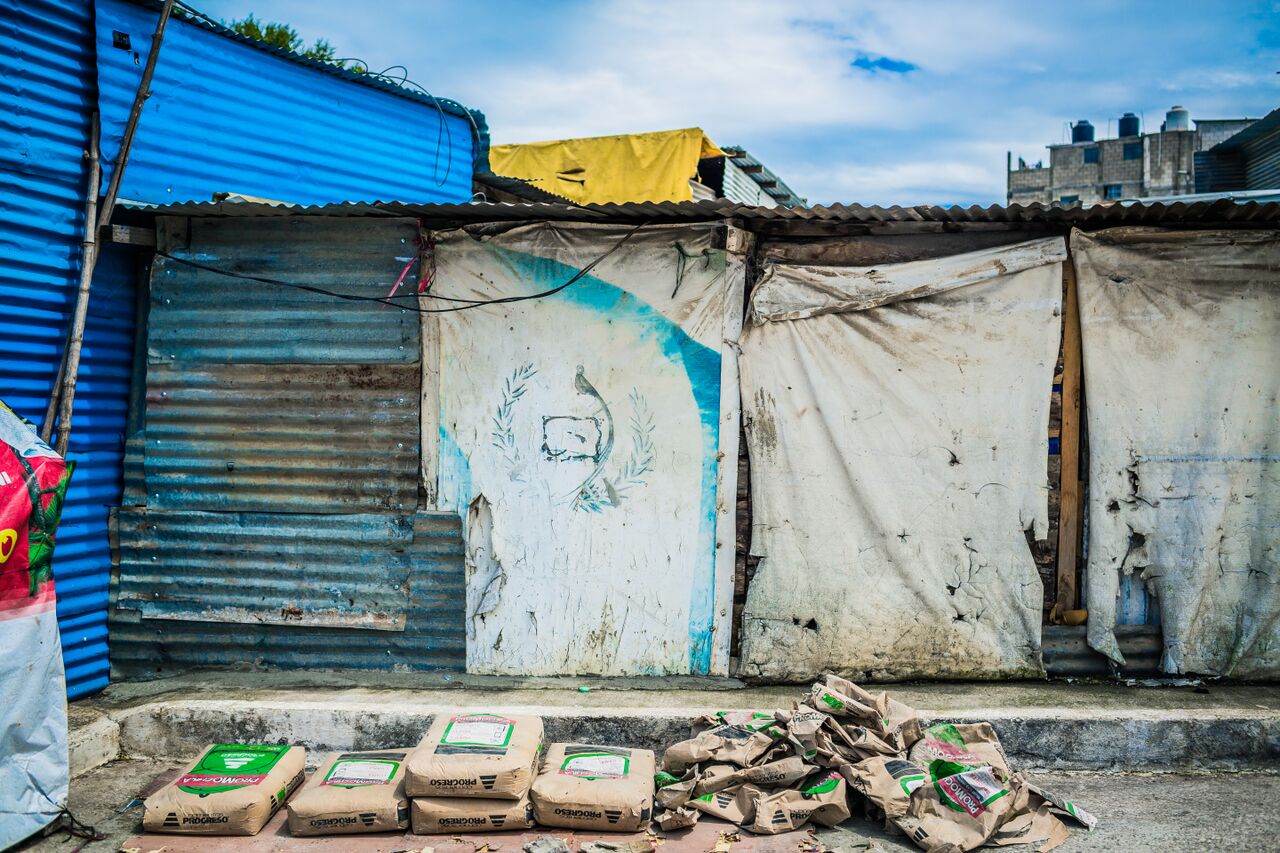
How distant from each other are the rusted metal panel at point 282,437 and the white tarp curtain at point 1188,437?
4.31m

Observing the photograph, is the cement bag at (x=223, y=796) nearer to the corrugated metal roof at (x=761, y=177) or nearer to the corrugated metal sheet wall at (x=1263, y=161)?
the corrugated metal roof at (x=761, y=177)

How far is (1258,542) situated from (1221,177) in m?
15.4

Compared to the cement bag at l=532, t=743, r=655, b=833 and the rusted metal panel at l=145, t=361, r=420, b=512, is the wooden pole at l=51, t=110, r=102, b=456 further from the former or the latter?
the cement bag at l=532, t=743, r=655, b=833

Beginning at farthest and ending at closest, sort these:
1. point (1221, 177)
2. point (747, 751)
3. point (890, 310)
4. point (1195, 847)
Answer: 1. point (1221, 177)
2. point (890, 310)
3. point (747, 751)
4. point (1195, 847)

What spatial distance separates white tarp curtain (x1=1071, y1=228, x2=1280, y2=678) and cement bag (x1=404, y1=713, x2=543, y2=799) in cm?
361

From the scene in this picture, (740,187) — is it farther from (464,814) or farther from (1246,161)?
(464,814)

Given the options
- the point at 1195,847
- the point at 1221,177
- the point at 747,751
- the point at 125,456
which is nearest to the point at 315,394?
the point at 125,456

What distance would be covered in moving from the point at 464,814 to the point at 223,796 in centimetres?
114

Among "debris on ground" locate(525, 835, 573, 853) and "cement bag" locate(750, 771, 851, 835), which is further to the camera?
"cement bag" locate(750, 771, 851, 835)

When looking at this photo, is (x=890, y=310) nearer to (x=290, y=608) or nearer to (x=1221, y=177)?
(x=290, y=608)

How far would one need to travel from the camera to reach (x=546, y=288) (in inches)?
227

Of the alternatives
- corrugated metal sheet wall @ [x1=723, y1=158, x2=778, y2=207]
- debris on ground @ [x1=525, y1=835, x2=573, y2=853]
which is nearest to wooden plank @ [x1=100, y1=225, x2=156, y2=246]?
debris on ground @ [x1=525, y1=835, x2=573, y2=853]

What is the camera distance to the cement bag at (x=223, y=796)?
429cm

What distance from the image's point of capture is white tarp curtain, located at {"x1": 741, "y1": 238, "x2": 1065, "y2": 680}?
5.66 metres
